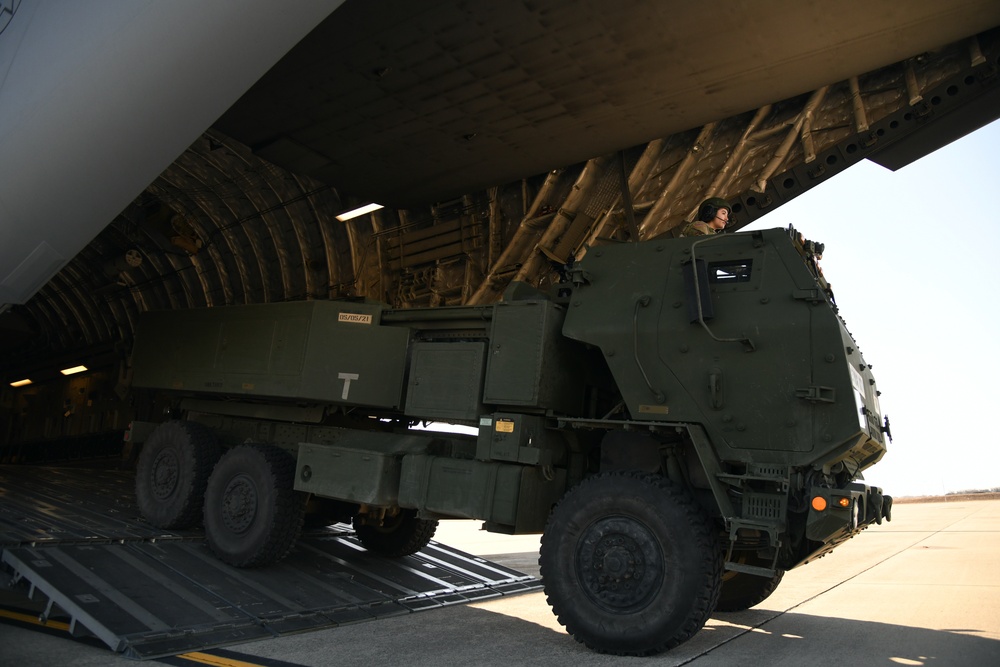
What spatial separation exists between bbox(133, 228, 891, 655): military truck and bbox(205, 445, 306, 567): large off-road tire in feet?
0.07

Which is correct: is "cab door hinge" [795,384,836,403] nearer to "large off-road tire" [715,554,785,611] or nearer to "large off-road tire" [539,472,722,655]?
"large off-road tire" [539,472,722,655]

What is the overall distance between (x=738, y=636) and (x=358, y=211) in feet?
28.6

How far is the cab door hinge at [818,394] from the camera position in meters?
5.14

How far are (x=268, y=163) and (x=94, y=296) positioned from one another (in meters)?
7.31

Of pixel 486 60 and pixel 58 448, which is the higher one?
pixel 486 60

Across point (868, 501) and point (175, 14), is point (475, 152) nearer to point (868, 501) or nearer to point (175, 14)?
point (175, 14)

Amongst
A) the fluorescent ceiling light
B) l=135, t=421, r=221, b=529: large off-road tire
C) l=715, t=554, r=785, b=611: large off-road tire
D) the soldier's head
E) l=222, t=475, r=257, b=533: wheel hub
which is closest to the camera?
l=715, t=554, r=785, b=611: large off-road tire

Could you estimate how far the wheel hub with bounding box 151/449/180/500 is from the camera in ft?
26.4

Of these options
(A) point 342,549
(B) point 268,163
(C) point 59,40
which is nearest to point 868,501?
(A) point 342,549

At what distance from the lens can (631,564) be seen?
A: 203 inches

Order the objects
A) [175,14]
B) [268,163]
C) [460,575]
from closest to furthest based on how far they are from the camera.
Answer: [175,14], [460,575], [268,163]

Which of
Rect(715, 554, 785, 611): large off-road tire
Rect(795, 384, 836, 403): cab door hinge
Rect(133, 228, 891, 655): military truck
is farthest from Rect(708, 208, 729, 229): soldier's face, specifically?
Rect(715, 554, 785, 611): large off-road tire

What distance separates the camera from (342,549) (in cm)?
852

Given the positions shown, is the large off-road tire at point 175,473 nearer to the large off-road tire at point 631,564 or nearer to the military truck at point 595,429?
the military truck at point 595,429
